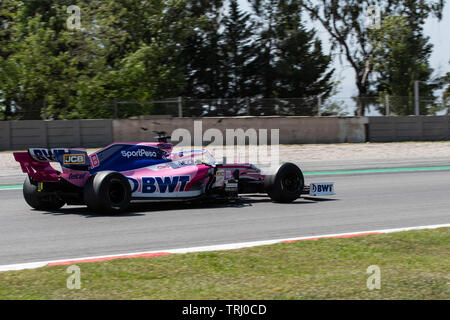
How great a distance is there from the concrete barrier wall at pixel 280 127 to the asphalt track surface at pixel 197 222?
1042cm

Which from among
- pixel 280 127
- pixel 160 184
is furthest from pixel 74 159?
pixel 280 127

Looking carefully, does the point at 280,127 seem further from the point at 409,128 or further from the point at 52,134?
the point at 52,134

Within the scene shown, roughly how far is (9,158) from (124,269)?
47.1 ft

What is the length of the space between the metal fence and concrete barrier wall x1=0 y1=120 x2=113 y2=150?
1272 mm

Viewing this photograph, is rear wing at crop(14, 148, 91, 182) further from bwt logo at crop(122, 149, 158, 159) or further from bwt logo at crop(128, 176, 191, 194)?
bwt logo at crop(128, 176, 191, 194)

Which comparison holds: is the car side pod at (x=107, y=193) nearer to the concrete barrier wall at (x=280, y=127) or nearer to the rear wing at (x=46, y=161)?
the rear wing at (x=46, y=161)

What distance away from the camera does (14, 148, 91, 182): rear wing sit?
837 cm

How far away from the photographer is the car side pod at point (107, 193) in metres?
8.33

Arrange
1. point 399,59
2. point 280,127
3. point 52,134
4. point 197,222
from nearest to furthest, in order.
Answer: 1. point 197,222
2. point 52,134
3. point 280,127
4. point 399,59

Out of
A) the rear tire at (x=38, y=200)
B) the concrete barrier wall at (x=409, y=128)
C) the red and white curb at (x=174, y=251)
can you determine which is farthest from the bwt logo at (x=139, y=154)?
the concrete barrier wall at (x=409, y=128)

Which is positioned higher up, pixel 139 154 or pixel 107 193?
pixel 139 154

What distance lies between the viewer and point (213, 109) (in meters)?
23.0

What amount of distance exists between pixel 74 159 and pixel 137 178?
3.12ft
